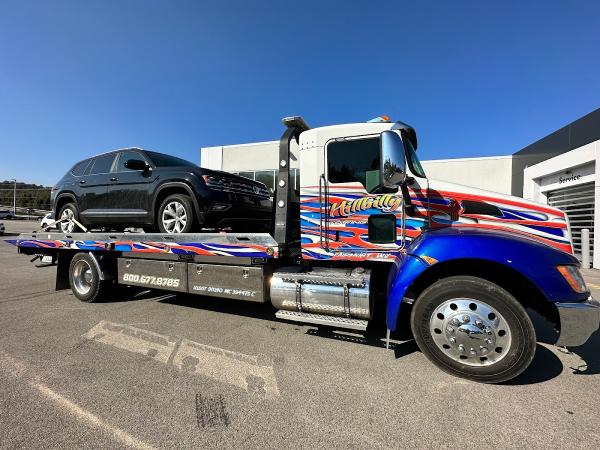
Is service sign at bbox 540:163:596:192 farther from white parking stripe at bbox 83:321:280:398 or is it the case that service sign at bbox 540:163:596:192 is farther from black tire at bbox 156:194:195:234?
white parking stripe at bbox 83:321:280:398

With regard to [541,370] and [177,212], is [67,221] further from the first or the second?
[541,370]

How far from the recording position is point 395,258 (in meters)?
3.58

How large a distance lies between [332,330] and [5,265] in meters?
11.2

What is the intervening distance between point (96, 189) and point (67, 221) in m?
1.22

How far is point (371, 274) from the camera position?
3.67 m

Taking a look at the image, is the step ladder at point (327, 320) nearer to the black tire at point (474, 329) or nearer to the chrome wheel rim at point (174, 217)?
the black tire at point (474, 329)

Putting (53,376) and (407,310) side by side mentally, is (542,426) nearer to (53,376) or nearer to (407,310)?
(407,310)

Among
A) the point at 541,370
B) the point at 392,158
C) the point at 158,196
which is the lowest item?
the point at 541,370

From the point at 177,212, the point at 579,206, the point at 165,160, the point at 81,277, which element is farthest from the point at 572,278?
the point at 579,206

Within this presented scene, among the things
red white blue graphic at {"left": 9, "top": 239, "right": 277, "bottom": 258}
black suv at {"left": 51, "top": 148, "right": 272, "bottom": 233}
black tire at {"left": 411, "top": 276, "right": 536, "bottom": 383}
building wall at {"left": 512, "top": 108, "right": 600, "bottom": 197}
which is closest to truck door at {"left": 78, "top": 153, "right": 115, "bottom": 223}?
black suv at {"left": 51, "top": 148, "right": 272, "bottom": 233}

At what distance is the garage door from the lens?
11.0m

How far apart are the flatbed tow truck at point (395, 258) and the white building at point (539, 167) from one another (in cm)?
81

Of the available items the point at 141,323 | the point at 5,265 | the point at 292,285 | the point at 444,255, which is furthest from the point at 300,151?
the point at 5,265

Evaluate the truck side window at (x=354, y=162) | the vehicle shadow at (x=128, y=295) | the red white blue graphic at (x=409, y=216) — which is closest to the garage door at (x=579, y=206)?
the red white blue graphic at (x=409, y=216)
